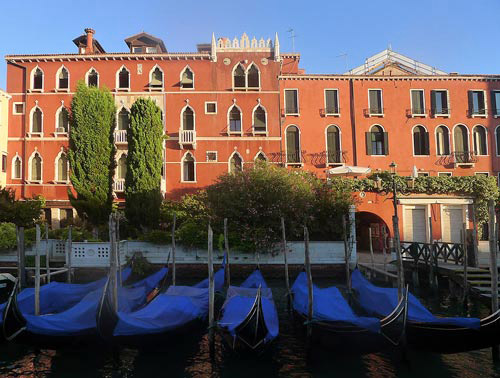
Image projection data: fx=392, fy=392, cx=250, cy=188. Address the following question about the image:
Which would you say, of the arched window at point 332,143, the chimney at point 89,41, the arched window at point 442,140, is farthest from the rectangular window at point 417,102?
the chimney at point 89,41

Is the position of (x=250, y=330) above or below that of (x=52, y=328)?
below

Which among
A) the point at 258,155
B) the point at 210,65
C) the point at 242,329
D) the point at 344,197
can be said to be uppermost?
the point at 210,65

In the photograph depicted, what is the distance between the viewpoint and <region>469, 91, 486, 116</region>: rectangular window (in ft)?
65.4

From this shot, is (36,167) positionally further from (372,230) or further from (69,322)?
(372,230)

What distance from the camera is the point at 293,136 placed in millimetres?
19844

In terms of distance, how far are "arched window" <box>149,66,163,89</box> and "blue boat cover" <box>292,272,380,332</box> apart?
1368 cm

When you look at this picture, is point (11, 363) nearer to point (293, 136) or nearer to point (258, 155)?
point (258, 155)

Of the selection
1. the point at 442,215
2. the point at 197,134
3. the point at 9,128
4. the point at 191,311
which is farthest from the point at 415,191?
the point at 9,128

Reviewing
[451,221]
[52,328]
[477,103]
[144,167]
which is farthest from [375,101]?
[52,328]

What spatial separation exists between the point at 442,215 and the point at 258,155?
8765 mm

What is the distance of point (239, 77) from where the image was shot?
65.2ft

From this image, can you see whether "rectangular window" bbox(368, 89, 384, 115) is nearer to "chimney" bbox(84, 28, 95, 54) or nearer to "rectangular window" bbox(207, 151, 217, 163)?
"rectangular window" bbox(207, 151, 217, 163)

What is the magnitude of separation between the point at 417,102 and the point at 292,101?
6.40 metres

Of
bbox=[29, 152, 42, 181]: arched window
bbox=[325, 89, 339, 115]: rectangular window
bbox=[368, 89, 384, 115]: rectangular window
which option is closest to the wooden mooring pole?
bbox=[325, 89, 339, 115]: rectangular window
